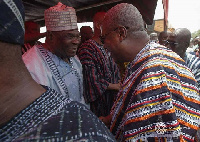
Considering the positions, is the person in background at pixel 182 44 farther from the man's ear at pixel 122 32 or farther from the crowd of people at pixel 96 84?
the man's ear at pixel 122 32

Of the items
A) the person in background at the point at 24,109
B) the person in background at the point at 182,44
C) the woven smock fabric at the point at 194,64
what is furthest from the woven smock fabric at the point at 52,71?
the person in background at the point at 182,44

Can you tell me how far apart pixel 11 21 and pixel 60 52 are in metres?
1.67

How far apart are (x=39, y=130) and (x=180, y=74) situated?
1.35m

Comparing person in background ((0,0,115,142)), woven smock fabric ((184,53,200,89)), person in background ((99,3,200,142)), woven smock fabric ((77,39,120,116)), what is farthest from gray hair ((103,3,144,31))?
woven smock fabric ((184,53,200,89))

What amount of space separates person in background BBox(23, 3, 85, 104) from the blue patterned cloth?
1.44 meters

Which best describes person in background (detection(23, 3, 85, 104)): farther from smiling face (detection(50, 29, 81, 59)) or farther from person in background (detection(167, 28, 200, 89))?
person in background (detection(167, 28, 200, 89))

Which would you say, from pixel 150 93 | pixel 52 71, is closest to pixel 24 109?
pixel 150 93

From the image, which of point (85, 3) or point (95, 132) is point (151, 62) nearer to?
point (95, 132)

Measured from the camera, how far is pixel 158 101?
1554 millimetres

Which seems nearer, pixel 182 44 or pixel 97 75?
pixel 97 75

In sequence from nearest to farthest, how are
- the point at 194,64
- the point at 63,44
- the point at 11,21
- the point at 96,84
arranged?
the point at 11,21 < the point at 63,44 < the point at 96,84 < the point at 194,64

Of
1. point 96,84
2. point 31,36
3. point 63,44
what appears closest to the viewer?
point 63,44

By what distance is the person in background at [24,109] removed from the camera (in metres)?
0.79

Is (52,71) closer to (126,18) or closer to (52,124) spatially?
(126,18)
